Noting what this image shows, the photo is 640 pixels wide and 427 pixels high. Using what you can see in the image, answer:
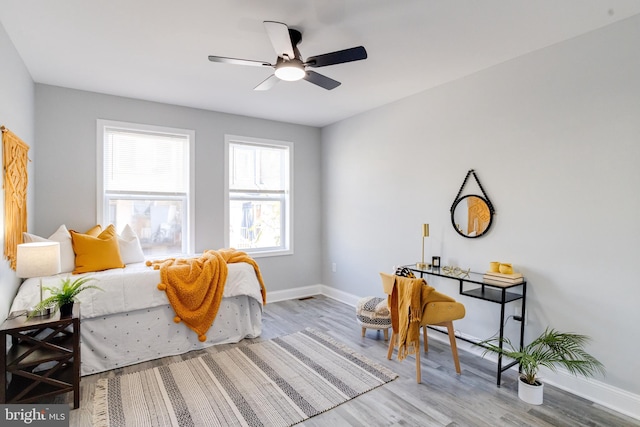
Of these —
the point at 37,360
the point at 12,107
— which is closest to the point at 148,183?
the point at 12,107

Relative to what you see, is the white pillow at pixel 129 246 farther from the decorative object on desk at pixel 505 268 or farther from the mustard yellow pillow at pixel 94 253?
the decorative object on desk at pixel 505 268

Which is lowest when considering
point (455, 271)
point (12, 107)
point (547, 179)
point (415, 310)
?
point (415, 310)

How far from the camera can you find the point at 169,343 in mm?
3145

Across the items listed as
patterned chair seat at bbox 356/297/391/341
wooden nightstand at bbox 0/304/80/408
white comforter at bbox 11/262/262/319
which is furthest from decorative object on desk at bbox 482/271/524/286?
wooden nightstand at bbox 0/304/80/408

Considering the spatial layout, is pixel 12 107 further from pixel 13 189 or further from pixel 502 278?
pixel 502 278

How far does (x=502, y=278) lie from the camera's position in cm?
271

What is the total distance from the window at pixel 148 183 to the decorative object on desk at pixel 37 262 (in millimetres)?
1525

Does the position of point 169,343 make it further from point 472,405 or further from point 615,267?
point 615,267

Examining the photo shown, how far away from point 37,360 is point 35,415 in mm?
326

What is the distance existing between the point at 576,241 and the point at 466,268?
37.7 inches

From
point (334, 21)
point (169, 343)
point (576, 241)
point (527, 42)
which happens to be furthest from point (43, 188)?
point (576, 241)

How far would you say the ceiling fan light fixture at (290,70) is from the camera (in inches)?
91.4

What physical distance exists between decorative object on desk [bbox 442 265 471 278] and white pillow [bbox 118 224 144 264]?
3197 mm

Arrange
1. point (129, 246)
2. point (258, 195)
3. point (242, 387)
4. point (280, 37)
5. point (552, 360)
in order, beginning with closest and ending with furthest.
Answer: point (280, 37)
point (552, 360)
point (242, 387)
point (129, 246)
point (258, 195)
